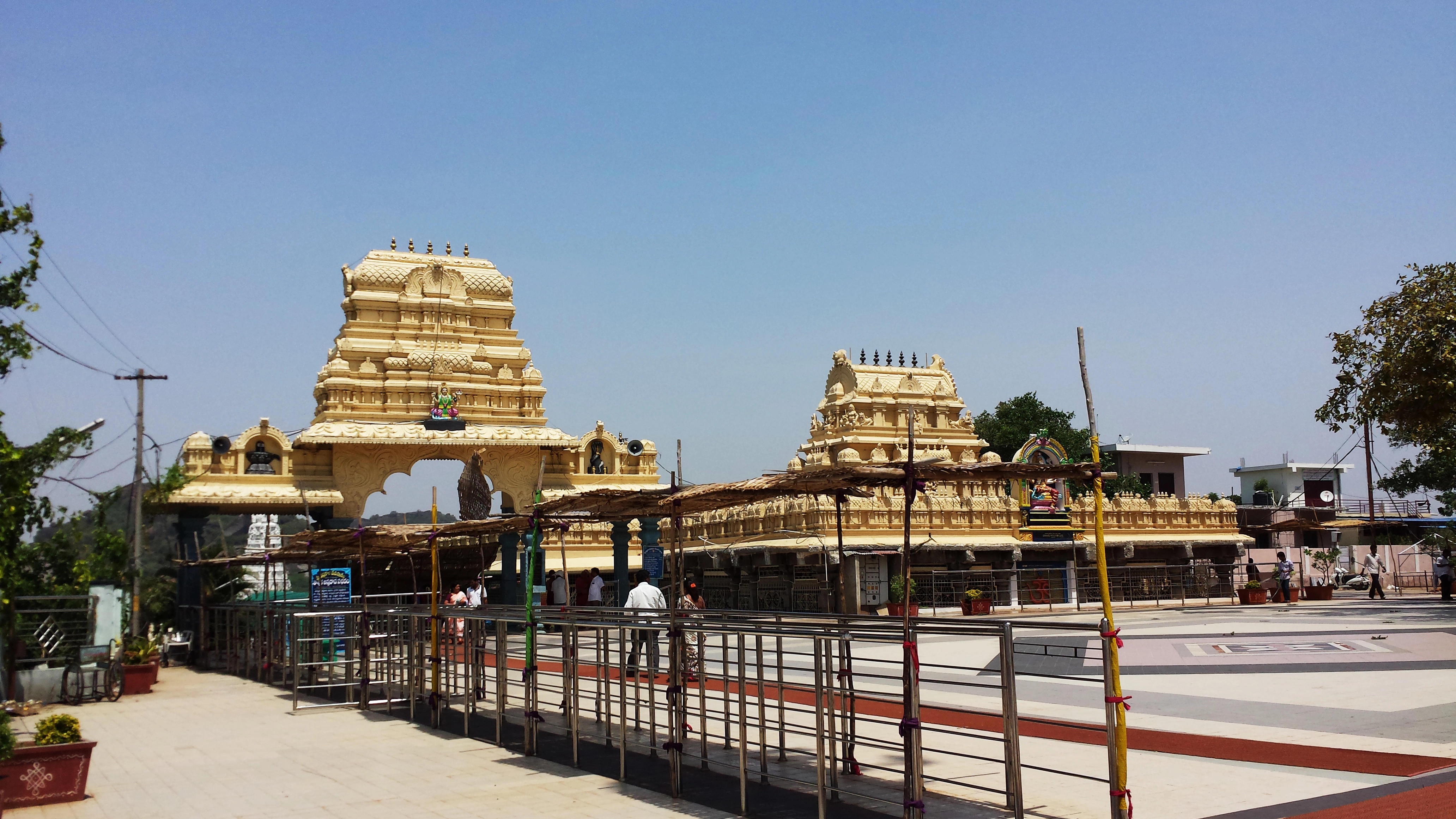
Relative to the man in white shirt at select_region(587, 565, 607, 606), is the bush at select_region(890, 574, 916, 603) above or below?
below

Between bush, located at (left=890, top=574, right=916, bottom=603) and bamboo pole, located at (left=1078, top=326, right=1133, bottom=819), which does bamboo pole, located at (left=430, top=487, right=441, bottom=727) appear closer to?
bamboo pole, located at (left=1078, top=326, right=1133, bottom=819)

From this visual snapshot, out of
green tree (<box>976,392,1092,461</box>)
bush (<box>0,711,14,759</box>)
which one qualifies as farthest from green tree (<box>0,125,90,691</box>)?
green tree (<box>976,392,1092,461</box>)

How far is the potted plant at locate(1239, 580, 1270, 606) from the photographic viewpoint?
32906 mm

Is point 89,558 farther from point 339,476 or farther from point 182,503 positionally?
point 339,476

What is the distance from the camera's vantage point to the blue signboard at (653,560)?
28.0 m

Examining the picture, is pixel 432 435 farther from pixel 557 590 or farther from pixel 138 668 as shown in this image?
pixel 138 668

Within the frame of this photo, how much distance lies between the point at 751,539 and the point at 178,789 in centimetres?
2334

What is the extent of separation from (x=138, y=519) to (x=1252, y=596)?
2880cm

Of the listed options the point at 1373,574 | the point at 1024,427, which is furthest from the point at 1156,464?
the point at 1373,574

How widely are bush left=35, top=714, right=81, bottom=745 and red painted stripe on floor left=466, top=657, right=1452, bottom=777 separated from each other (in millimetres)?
4720

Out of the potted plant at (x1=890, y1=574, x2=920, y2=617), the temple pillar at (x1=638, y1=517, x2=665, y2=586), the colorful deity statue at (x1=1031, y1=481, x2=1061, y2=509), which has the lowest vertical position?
the potted plant at (x1=890, y1=574, x2=920, y2=617)

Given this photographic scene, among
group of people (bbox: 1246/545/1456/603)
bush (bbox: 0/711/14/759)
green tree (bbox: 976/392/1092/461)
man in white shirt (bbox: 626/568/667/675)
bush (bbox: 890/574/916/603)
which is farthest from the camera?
green tree (bbox: 976/392/1092/461)

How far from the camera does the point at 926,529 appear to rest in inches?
Answer: 1265

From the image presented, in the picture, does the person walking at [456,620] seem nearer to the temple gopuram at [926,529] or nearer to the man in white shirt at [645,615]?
the man in white shirt at [645,615]
